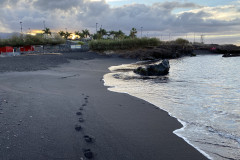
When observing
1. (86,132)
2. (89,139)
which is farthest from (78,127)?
(89,139)

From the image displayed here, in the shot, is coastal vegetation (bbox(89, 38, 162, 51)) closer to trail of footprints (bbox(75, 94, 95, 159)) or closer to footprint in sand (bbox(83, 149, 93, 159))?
trail of footprints (bbox(75, 94, 95, 159))

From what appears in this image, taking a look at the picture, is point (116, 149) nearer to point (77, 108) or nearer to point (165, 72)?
point (77, 108)

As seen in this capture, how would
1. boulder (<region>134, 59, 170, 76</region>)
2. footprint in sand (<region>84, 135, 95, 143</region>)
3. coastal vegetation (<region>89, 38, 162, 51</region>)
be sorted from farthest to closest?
1. coastal vegetation (<region>89, 38, 162, 51</region>)
2. boulder (<region>134, 59, 170, 76</region>)
3. footprint in sand (<region>84, 135, 95, 143</region>)

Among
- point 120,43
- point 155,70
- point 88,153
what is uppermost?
point 120,43

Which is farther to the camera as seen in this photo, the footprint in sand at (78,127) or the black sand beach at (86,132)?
the footprint in sand at (78,127)

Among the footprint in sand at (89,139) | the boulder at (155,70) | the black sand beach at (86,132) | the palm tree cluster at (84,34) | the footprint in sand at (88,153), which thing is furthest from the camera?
the palm tree cluster at (84,34)

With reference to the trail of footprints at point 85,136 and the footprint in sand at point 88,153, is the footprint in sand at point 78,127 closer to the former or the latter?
the trail of footprints at point 85,136

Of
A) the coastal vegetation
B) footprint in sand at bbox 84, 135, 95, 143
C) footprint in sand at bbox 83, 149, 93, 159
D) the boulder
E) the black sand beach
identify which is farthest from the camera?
the coastal vegetation

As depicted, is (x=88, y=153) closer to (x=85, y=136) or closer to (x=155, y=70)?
(x=85, y=136)

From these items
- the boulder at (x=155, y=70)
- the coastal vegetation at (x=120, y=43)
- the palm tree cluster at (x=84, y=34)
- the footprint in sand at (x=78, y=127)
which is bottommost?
the footprint in sand at (x=78, y=127)

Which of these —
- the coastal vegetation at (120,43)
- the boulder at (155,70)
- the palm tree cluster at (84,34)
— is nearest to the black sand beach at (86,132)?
the boulder at (155,70)

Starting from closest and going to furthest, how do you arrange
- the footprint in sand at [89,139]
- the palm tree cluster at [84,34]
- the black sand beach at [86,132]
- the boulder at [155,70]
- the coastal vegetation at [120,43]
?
1. the black sand beach at [86,132]
2. the footprint in sand at [89,139]
3. the boulder at [155,70]
4. the coastal vegetation at [120,43]
5. the palm tree cluster at [84,34]

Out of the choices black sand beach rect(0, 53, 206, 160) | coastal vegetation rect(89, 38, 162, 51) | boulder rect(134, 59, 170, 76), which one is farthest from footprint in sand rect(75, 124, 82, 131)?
coastal vegetation rect(89, 38, 162, 51)

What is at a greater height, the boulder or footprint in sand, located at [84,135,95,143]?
the boulder
